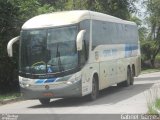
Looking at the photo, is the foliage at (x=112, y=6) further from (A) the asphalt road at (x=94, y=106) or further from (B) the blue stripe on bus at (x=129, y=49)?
(A) the asphalt road at (x=94, y=106)

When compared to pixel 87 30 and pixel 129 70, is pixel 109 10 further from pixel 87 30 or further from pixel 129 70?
pixel 87 30

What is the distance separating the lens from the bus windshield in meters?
18.7

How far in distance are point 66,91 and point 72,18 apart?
274 cm

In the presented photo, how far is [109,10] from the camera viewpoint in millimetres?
36562

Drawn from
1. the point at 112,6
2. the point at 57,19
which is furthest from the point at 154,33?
the point at 57,19

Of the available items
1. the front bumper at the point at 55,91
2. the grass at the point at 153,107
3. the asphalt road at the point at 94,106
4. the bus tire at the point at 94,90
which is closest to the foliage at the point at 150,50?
the asphalt road at the point at 94,106

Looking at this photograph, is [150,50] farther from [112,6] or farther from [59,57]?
[59,57]

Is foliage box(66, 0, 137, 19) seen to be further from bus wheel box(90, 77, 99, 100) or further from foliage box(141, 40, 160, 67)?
foliage box(141, 40, 160, 67)

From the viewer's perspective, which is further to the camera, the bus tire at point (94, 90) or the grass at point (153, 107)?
the bus tire at point (94, 90)

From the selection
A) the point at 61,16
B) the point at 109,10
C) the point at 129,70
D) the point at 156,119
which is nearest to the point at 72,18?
the point at 61,16

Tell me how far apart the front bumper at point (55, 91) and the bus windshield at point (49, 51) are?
0.58 m

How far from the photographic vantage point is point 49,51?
18.9 meters

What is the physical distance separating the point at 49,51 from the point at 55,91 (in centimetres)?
147

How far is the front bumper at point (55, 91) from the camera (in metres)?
18.6
